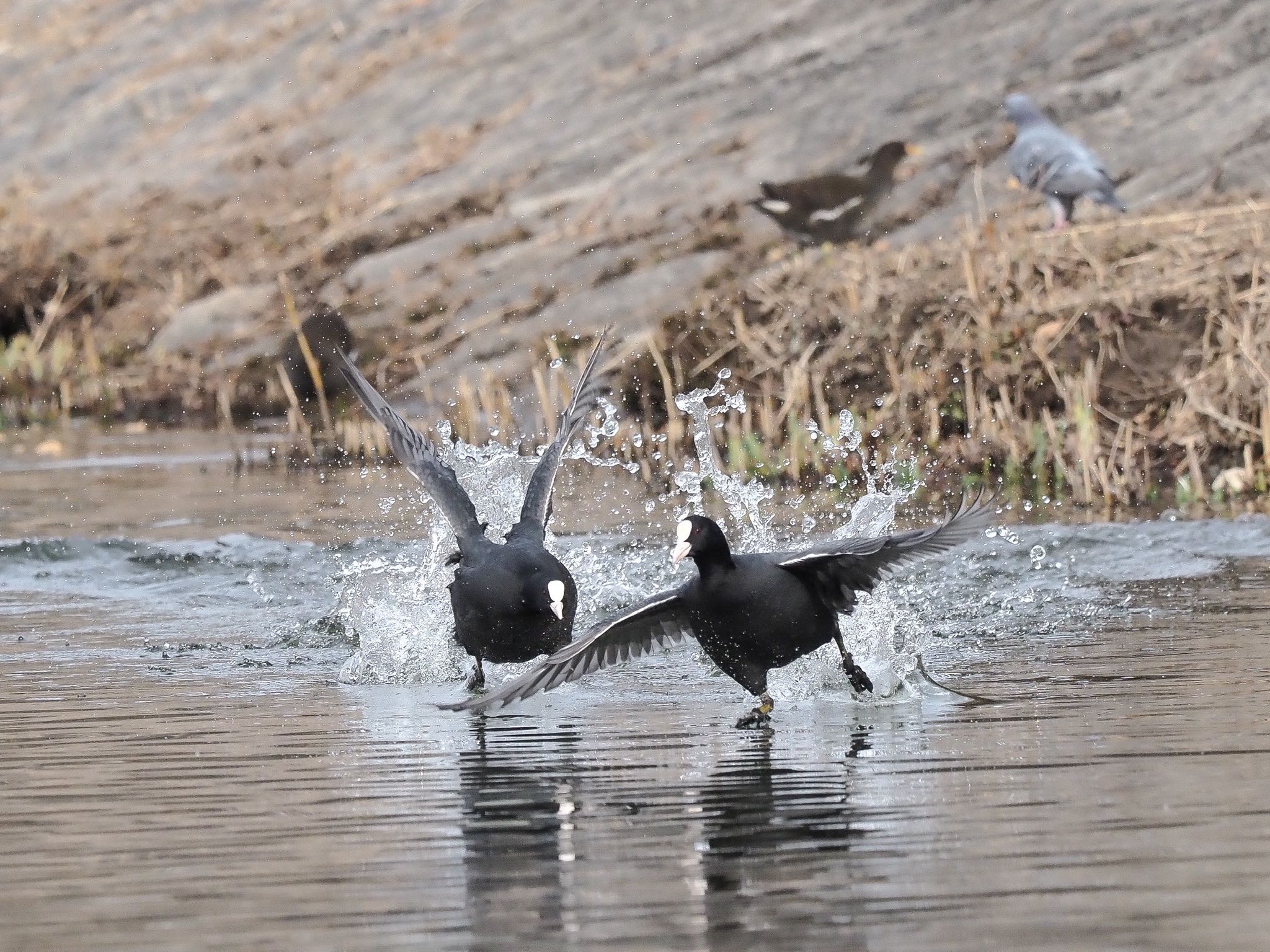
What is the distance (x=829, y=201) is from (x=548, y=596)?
40.2ft

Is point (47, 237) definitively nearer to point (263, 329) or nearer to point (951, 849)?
point (263, 329)

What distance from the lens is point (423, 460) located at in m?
9.20

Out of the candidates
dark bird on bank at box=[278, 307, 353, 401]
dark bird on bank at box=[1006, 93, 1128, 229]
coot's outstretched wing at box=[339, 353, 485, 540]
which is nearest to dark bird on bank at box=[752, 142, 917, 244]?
dark bird on bank at box=[1006, 93, 1128, 229]

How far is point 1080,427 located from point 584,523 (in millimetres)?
3014

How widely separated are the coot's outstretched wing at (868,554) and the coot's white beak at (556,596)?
2.78 feet

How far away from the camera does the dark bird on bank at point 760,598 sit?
6.78 m

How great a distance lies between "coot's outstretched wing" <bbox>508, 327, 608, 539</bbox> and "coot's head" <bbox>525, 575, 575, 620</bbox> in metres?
0.80

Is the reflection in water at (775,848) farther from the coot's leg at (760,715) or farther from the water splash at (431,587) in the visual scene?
the water splash at (431,587)

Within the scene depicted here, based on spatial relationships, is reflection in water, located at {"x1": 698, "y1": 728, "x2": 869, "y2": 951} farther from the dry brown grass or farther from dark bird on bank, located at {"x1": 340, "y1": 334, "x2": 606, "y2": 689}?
the dry brown grass

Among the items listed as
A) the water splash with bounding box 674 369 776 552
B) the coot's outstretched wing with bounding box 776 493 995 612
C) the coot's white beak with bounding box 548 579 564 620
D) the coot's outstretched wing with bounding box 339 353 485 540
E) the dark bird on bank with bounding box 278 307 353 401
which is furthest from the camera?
the dark bird on bank with bounding box 278 307 353 401

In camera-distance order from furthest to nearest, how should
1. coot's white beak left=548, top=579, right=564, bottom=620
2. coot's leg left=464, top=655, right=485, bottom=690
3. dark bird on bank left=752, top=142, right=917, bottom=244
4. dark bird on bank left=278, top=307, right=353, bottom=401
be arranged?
dark bird on bank left=278, top=307, right=353, bottom=401, dark bird on bank left=752, top=142, right=917, bottom=244, coot's leg left=464, top=655, right=485, bottom=690, coot's white beak left=548, top=579, right=564, bottom=620

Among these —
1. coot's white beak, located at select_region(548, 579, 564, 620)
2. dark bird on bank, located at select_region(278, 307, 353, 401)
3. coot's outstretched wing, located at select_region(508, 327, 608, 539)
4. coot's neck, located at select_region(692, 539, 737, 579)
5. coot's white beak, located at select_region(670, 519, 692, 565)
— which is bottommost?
coot's white beak, located at select_region(548, 579, 564, 620)

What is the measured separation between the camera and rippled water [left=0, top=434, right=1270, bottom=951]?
13.8ft

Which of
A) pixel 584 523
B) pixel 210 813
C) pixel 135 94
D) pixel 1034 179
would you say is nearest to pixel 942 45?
pixel 1034 179
